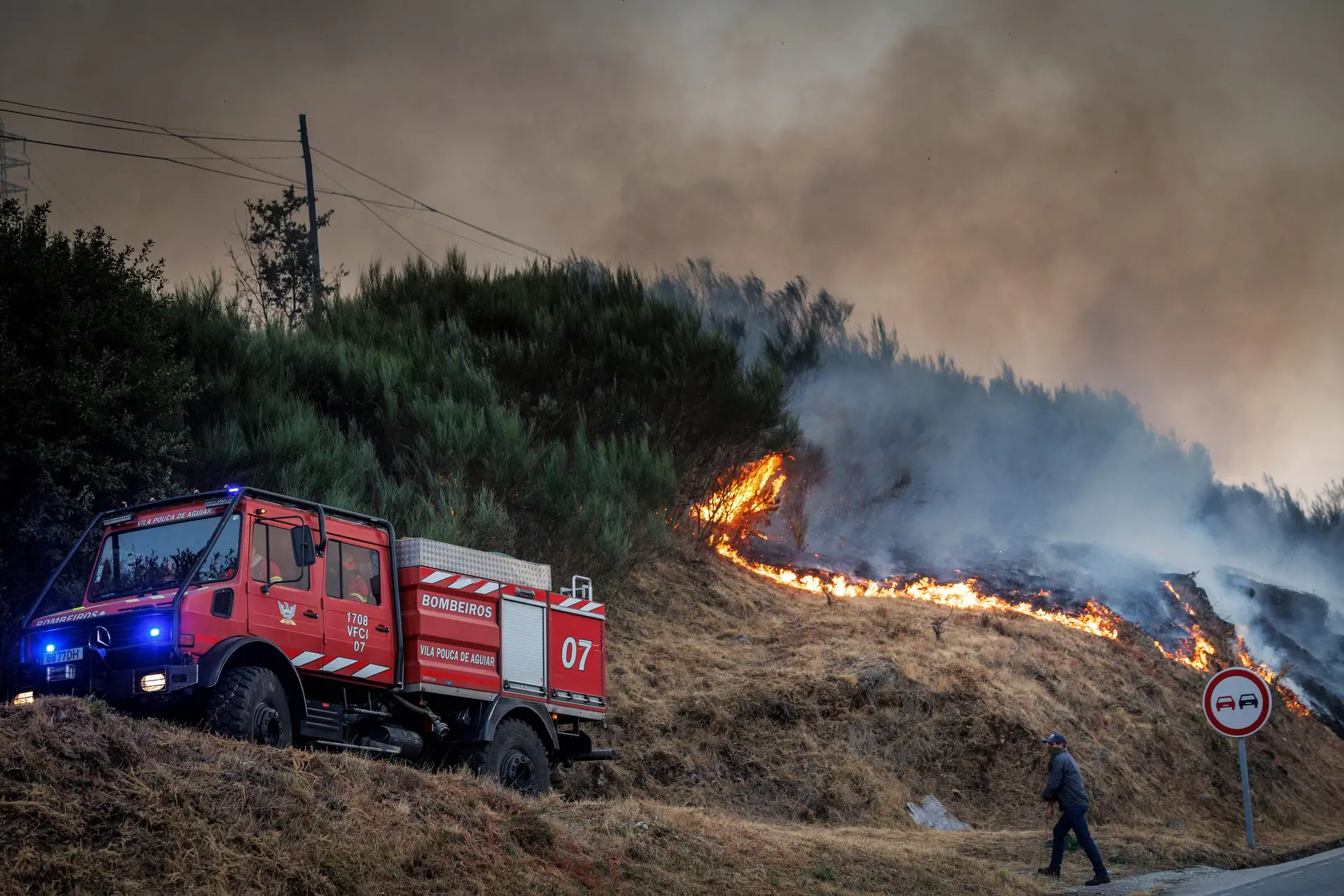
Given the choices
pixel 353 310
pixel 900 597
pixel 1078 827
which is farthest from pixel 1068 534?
pixel 1078 827

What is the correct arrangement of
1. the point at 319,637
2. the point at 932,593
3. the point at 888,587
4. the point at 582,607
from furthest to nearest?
the point at 888,587, the point at 932,593, the point at 582,607, the point at 319,637

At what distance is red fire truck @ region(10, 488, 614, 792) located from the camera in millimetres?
11000

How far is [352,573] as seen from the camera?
13000mm

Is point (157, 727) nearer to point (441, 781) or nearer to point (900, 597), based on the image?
point (441, 781)

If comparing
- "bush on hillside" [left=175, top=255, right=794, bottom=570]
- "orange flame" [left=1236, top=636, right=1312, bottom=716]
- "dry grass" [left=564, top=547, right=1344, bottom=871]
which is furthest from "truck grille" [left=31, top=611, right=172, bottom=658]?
"orange flame" [left=1236, top=636, right=1312, bottom=716]

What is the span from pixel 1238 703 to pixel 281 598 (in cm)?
1166

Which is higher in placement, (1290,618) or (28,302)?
(28,302)

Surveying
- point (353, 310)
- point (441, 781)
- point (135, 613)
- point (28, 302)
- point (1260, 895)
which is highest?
point (353, 310)

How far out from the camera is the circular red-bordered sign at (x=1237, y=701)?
15531mm

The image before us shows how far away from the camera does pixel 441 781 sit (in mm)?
10477

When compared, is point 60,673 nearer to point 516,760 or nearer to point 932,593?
point 516,760

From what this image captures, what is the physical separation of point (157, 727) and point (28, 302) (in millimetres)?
10213

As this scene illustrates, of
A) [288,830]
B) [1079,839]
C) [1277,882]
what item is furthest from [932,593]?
[288,830]

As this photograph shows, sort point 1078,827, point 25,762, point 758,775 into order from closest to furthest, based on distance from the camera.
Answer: point 25,762, point 1078,827, point 758,775
